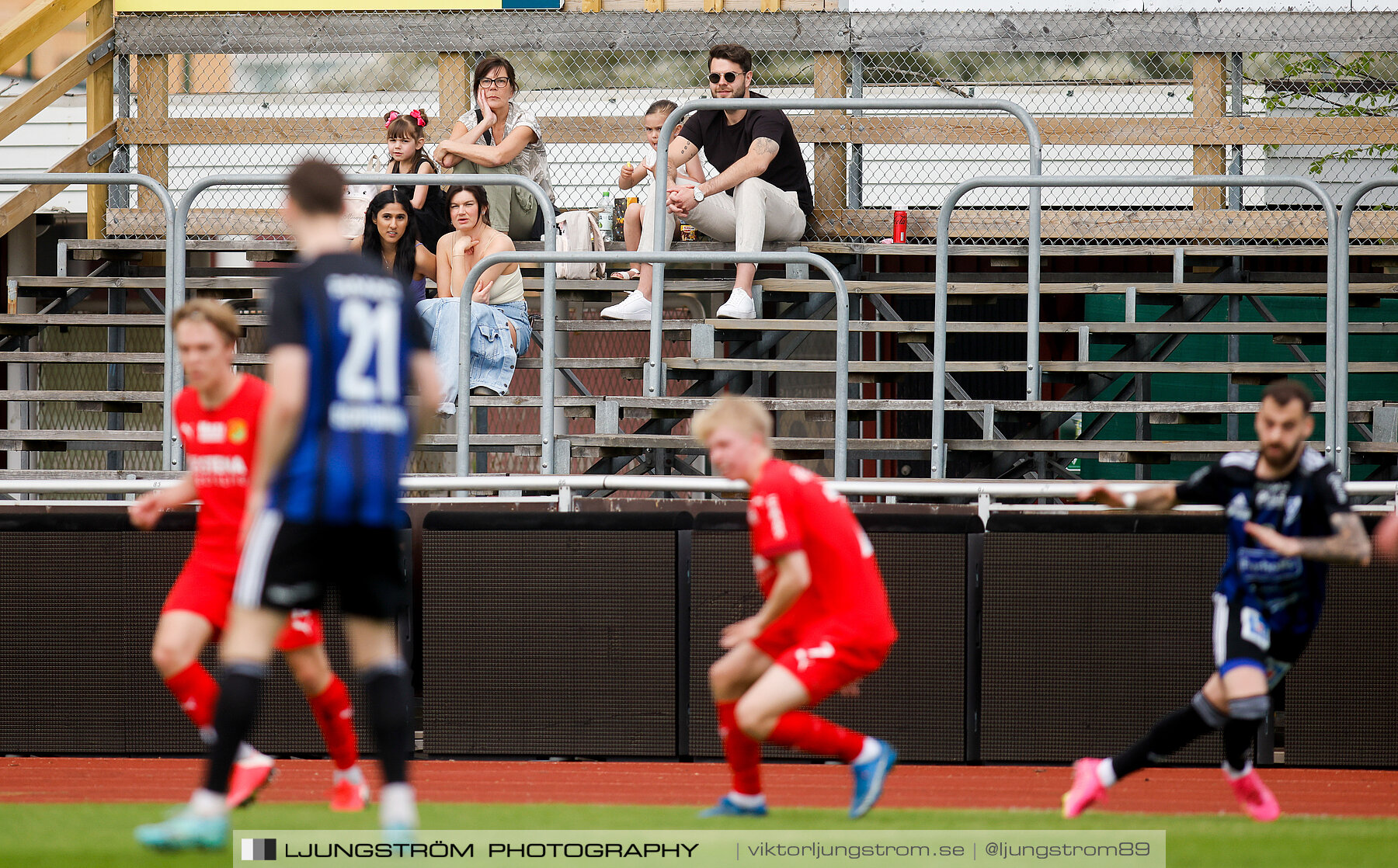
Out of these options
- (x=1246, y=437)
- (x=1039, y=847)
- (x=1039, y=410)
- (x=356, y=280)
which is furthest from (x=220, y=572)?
(x=1246, y=437)

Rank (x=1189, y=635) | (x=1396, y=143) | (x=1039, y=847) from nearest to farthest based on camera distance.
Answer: (x=1039, y=847) → (x=1189, y=635) → (x=1396, y=143)

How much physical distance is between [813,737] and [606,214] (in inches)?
327

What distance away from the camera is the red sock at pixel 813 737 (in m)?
5.98

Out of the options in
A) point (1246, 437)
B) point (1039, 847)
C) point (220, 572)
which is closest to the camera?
point (1039, 847)

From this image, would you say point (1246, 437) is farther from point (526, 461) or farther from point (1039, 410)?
point (526, 461)

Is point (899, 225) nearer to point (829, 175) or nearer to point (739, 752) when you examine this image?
point (829, 175)

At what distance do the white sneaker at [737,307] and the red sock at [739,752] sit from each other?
4656 millimetres

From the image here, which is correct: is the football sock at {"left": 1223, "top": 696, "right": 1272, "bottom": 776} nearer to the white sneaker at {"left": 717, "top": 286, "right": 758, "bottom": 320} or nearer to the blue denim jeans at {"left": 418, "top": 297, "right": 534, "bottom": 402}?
the blue denim jeans at {"left": 418, "top": 297, "right": 534, "bottom": 402}

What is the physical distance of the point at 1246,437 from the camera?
37.2 feet

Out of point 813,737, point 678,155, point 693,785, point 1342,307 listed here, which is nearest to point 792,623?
point 813,737

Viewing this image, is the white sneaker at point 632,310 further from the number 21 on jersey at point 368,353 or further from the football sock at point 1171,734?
the number 21 on jersey at point 368,353

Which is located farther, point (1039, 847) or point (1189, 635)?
point (1189, 635)

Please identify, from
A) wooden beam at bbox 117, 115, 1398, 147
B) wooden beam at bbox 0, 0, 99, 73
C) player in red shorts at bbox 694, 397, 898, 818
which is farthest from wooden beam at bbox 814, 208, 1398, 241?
player in red shorts at bbox 694, 397, 898, 818

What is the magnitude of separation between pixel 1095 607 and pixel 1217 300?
14.3ft
